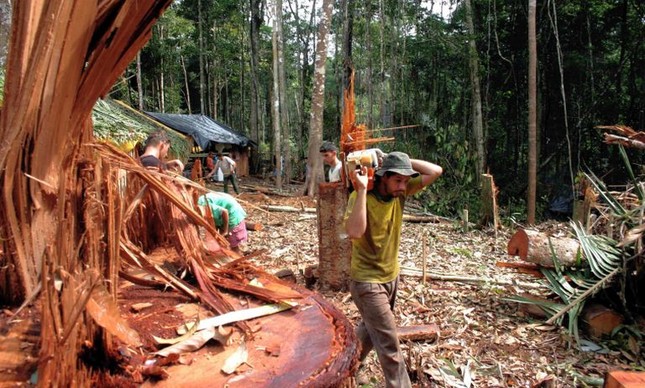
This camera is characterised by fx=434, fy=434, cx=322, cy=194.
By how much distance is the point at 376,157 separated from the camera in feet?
9.40

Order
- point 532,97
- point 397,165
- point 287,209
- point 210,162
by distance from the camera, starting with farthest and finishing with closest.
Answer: point 210,162, point 287,209, point 532,97, point 397,165

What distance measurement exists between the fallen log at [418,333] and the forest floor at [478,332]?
0.06 metres

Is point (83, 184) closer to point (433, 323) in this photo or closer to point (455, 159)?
point (433, 323)

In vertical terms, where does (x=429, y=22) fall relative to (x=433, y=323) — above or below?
above

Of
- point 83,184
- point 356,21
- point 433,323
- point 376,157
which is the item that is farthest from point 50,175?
point 356,21

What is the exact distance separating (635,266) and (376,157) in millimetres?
3016

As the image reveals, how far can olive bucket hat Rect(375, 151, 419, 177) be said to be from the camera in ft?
9.12

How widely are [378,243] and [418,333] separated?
4.80ft

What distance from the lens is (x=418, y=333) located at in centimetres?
396

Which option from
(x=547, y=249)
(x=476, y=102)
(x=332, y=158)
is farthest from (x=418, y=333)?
(x=476, y=102)

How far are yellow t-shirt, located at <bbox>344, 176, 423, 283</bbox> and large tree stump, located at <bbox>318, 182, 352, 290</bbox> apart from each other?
1710 mm

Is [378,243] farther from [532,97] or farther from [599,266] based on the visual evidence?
[532,97]

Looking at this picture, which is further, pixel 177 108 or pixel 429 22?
pixel 177 108

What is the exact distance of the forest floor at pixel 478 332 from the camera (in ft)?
11.5
